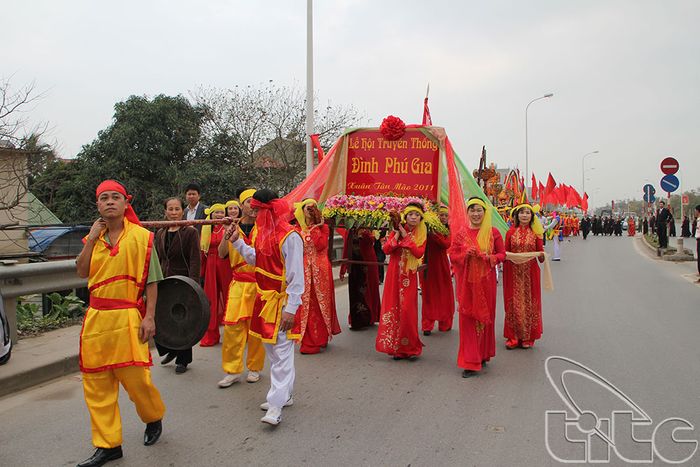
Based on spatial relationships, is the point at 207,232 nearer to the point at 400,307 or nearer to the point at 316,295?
the point at 316,295

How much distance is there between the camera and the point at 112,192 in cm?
354

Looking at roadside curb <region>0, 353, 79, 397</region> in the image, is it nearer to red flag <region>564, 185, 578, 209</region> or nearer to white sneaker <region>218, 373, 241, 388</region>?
white sneaker <region>218, 373, 241, 388</region>

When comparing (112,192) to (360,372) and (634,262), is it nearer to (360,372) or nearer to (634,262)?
(360,372)

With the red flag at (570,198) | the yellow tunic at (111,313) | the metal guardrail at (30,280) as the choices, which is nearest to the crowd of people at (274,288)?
the yellow tunic at (111,313)

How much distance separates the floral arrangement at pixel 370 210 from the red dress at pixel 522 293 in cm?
95

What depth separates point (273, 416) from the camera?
4148 mm

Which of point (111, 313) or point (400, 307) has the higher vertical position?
point (111, 313)

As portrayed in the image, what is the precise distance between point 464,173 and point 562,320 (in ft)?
10.9

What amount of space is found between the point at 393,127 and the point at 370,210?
112 centimetres

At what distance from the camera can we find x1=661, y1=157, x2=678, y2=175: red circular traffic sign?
16.9 meters

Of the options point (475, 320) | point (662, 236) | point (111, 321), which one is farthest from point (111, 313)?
point (662, 236)

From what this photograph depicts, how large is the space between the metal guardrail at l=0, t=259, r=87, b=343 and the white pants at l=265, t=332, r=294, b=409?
308 centimetres

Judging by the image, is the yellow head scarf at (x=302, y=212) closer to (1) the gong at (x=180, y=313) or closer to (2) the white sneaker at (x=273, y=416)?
(1) the gong at (x=180, y=313)

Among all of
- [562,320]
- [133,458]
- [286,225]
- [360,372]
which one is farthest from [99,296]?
[562,320]
